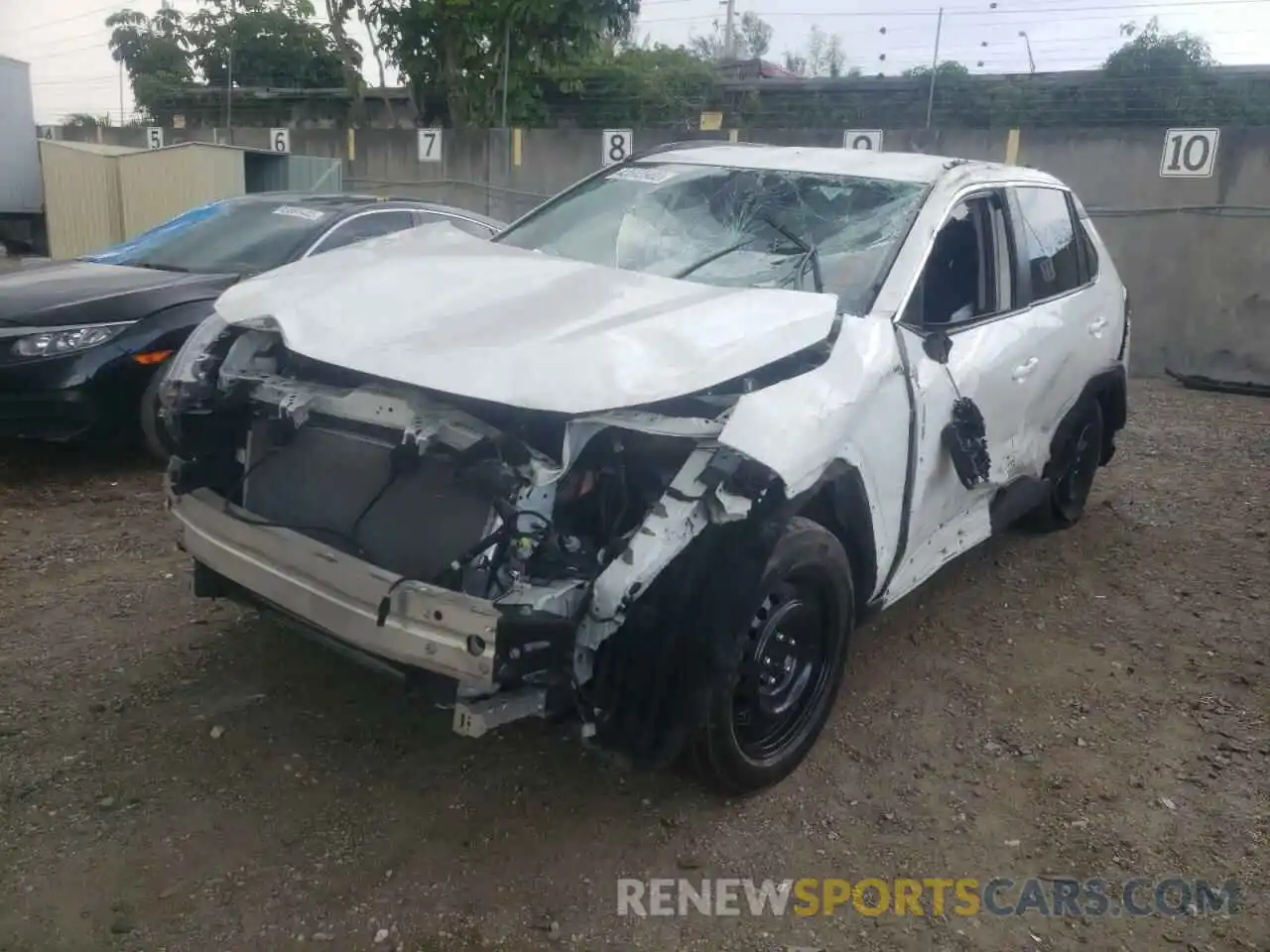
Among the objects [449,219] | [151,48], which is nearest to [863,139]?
[449,219]

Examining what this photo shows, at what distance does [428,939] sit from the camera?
2678mm

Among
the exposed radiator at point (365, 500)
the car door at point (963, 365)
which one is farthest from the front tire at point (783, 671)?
the exposed radiator at point (365, 500)

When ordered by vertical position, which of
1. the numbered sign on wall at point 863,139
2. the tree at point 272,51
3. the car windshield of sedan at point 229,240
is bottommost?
the car windshield of sedan at point 229,240

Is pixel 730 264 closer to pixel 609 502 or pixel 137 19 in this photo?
pixel 609 502

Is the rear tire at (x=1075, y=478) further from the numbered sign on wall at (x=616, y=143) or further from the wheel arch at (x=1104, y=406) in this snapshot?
the numbered sign on wall at (x=616, y=143)

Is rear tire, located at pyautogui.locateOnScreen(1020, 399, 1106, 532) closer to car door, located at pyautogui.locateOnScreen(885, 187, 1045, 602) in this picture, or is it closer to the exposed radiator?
car door, located at pyautogui.locateOnScreen(885, 187, 1045, 602)

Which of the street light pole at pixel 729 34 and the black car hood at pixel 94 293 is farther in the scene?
the street light pole at pixel 729 34

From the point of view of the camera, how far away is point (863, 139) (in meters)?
11.5

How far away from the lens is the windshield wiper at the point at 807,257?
12.3 feet

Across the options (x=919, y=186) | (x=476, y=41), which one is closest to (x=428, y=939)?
(x=919, y=186)

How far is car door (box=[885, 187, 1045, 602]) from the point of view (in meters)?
3.68

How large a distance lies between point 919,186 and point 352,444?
7.57 ft

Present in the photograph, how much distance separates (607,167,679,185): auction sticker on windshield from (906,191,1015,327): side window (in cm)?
117

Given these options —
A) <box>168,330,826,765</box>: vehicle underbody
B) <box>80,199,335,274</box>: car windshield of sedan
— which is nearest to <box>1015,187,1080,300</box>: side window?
<box>168,330,826,765</box>: vehicle underbody
